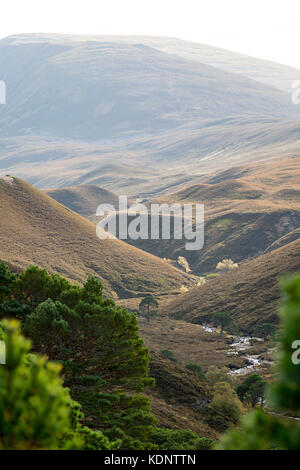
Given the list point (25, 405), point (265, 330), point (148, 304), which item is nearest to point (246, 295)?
point (265, 330)

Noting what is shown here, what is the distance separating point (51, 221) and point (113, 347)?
122559mm

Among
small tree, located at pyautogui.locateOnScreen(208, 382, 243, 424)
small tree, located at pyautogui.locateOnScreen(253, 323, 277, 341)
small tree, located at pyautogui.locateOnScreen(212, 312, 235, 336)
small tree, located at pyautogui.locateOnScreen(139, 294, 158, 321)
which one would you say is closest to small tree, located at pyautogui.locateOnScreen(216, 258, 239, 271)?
small tree, located at pyautogui.locateOnScreen(139, 294, 158, 321)

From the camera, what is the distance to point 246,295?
11088 centimetres

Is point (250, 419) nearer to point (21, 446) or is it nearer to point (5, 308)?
point (21, 446)

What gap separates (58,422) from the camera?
21.2ft

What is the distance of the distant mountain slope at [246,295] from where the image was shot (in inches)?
4040

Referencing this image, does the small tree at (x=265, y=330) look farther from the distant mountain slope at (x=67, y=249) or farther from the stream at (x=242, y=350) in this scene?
the distant mountain slope at (x=67, y=249)

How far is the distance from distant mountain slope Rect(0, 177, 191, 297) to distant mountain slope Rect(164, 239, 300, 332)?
719 inches

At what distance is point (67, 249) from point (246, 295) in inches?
1977

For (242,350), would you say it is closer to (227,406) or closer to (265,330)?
(265,330)

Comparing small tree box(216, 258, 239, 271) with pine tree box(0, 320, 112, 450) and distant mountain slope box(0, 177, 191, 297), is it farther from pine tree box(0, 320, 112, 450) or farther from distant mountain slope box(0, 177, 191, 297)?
pine tree box(0, 320, 112, 450)

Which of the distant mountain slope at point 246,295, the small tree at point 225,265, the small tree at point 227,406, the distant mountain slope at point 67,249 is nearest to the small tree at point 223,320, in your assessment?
the distant mountain slope at point 246,295

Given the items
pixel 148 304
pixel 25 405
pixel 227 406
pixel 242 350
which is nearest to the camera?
pixel 25 405
